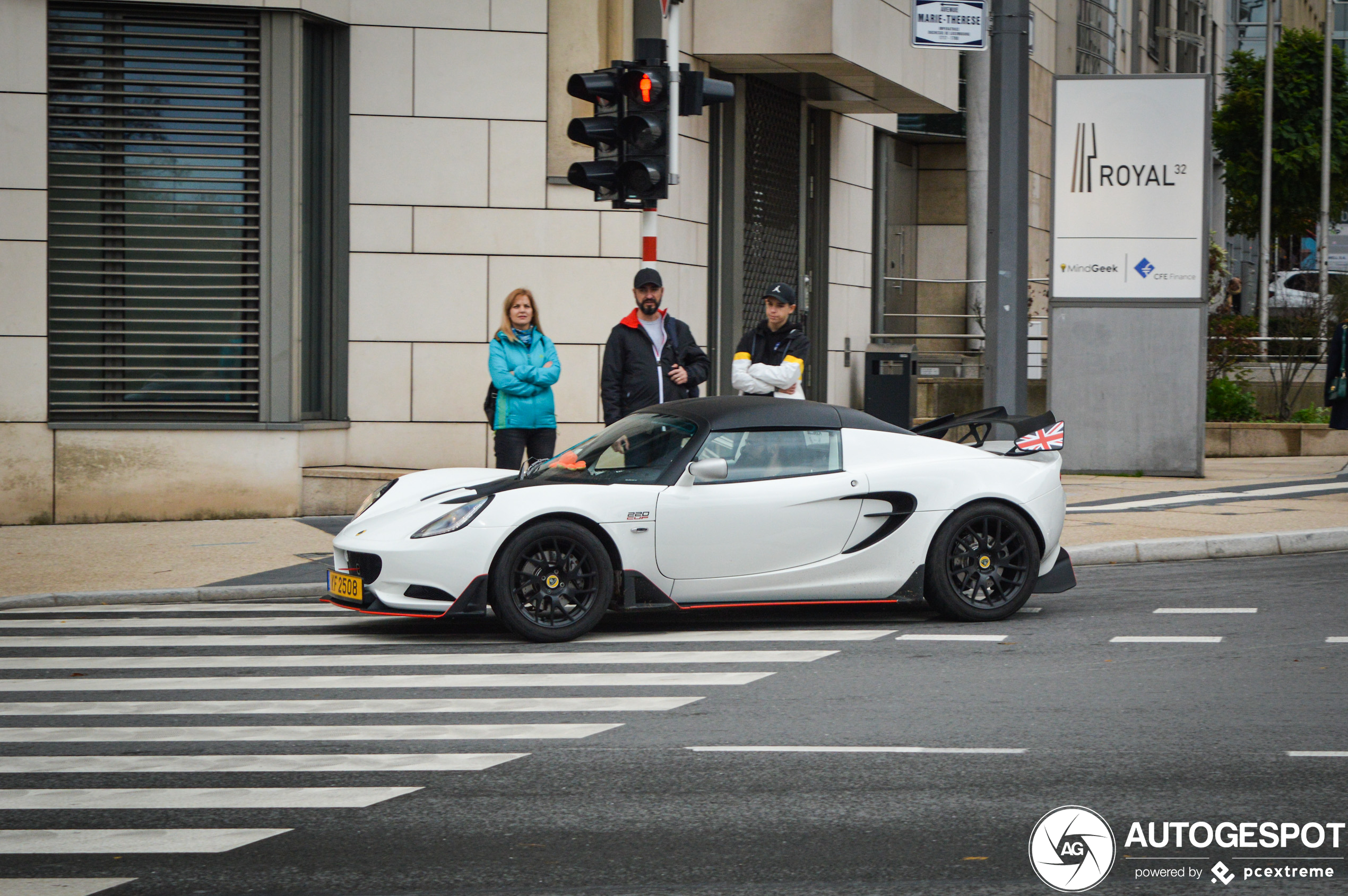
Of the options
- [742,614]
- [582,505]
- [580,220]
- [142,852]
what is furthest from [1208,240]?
[142,852]

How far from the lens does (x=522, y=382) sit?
38.5 ft

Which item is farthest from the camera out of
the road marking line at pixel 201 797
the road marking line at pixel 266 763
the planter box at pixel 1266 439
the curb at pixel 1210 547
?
the planter box at pixel 1266 439

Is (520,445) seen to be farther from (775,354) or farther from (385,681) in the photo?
(385,681)

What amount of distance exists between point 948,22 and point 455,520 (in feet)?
19.9

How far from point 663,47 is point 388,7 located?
182 inches

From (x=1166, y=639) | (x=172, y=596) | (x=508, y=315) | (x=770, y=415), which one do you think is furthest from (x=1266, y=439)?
(x=172, y=596)

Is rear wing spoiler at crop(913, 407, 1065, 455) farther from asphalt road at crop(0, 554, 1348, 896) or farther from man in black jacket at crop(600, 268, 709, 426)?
man in black jacket at crop(600, 268, 709, 426)

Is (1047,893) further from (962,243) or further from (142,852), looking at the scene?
(962,243)

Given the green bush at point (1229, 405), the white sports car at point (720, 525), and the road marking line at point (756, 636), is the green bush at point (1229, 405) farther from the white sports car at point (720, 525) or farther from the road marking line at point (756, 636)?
the road marking line at point (756, 636)

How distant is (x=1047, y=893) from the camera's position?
429 cm

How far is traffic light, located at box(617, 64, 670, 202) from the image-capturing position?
1082 centimetres

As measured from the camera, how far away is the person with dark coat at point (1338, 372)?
1656 centimetres

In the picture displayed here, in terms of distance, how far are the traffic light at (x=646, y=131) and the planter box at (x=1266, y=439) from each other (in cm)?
1127

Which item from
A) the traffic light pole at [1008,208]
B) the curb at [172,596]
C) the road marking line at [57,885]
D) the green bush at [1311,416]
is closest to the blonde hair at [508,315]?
the curb at [172,596]
